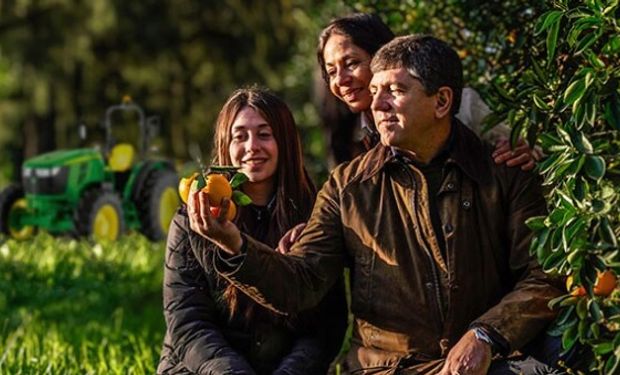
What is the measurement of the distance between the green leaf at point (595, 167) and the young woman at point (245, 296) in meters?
1.50

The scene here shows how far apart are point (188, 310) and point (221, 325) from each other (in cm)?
15

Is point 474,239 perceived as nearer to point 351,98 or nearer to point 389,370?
point 389,370

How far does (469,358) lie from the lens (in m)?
4.29

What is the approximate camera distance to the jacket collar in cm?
454

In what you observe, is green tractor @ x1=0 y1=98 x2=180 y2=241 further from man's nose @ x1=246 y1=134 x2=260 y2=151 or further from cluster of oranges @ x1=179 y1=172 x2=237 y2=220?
cluster of oranges @ x1=179 y1=172 x2=237 y2=220

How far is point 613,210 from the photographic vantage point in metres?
3.81

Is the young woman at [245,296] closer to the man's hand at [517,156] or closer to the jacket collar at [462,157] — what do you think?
the jacket collar at [462,157]

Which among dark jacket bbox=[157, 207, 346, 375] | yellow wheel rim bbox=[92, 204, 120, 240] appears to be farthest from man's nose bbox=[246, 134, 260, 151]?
yellow wheel rim bbox=[92, 204, 120, 240]

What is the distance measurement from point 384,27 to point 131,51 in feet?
62.5

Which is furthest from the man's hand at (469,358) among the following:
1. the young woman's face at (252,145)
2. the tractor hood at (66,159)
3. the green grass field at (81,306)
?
the tractor hood at (66,159)

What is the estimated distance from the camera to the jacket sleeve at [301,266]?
4.30 meters

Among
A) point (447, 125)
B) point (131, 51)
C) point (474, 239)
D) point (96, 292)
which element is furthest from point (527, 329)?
point (131, 51)

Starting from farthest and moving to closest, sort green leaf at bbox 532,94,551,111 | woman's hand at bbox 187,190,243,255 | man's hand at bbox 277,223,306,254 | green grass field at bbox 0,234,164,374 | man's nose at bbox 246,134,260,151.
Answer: green grass field at bbox 0,234,164,374 < man's nose at bbox 246,134,260,151 < man's hand at bbox 277,223,306,254 < green leaf at bbox 532,94,551,111 < woman's hand at bbox 187,190,243,255

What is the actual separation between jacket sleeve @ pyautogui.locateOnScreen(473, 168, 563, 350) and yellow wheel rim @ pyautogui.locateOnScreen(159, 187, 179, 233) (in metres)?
9.59
